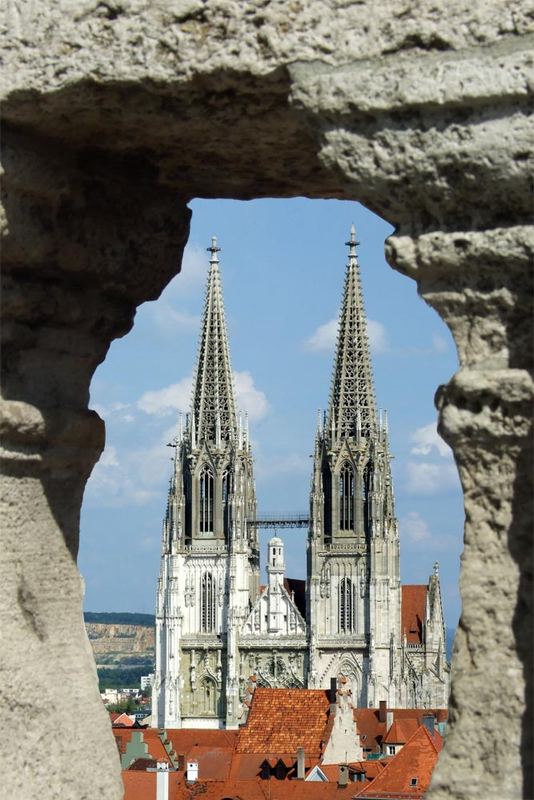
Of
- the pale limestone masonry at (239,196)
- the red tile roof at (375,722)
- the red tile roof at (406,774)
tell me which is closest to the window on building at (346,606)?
the red tile roof at (375,722)

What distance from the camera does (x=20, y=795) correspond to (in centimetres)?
362

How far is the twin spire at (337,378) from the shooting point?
233 feet

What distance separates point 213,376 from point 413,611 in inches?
563

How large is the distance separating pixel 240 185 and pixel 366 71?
0.93 metres

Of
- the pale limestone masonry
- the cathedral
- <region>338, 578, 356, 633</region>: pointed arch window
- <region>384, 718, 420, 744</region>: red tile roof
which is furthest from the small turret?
the pale limestone masonry

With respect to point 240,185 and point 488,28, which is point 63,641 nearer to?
point 240,185

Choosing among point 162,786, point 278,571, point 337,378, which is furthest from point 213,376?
point 162,786

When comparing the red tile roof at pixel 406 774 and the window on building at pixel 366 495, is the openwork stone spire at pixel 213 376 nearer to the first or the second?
the window on building at pixel 366 495

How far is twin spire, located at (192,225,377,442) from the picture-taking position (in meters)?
71.0

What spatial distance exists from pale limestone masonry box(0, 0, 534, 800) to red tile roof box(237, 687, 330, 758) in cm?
4143

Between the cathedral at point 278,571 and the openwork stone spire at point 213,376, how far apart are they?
1.7 inches

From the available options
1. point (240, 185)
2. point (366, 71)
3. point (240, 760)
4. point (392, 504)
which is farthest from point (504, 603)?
point (392, 504)

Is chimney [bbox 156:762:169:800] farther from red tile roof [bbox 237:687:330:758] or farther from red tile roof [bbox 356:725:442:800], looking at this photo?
red tile roof [bbox 237:687:330:758]

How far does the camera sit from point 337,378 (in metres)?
72.1
